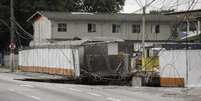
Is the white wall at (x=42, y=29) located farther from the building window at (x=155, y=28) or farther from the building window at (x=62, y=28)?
the building window at (x=155, y=28)

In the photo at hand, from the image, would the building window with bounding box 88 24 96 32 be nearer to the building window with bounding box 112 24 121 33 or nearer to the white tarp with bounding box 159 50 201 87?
the building window with bounding box 112 24 121 33

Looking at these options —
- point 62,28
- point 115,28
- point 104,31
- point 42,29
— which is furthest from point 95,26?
point 42,29

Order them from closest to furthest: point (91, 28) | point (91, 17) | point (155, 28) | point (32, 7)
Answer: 1. point (91, 17)
2. point (91, 28)
3. point (155, 28)
4. point (32, 7)

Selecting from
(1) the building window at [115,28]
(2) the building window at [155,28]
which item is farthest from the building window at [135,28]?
(1) the building window at [115,28]

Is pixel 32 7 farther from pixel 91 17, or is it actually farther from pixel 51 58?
pixel 51 58

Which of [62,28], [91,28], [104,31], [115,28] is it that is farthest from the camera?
[115,28]

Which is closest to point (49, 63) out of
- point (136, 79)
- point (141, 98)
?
point (136, 79)

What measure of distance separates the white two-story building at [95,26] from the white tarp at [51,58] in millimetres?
13052

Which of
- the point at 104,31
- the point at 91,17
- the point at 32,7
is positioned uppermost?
the point at 32,7

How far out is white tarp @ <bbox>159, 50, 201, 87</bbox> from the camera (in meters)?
26.5

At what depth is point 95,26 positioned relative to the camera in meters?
69.6

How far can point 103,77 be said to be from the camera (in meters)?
34.5

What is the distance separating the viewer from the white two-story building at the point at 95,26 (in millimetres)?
67875

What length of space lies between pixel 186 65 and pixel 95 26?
143 feet
